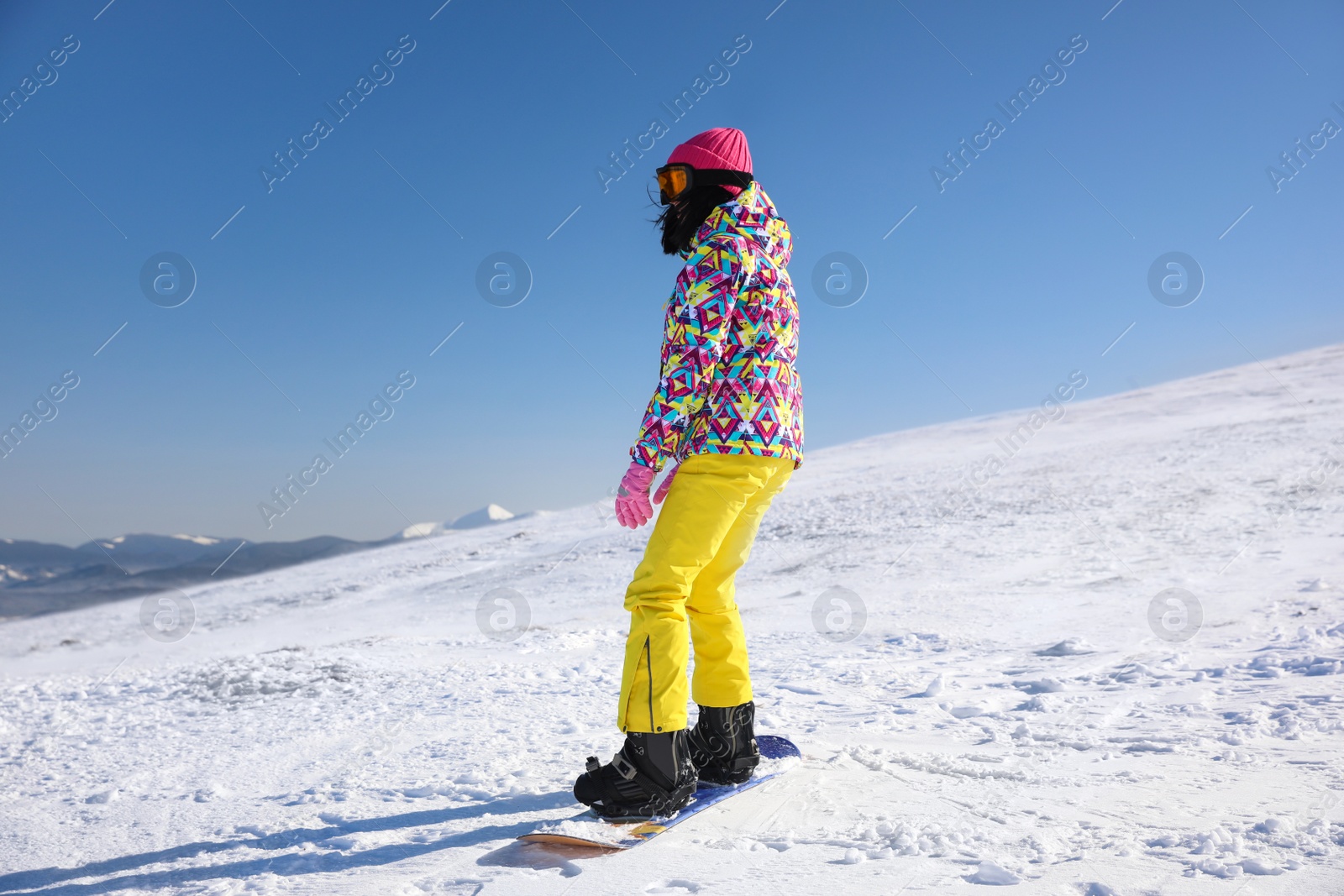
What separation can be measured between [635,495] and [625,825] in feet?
3.07

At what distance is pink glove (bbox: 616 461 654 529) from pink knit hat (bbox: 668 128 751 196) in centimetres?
97

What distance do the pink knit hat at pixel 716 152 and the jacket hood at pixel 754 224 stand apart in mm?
67

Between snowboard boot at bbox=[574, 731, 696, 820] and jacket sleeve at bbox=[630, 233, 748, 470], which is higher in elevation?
jacket sleeve at bbox=[630, 233, 748, 470]

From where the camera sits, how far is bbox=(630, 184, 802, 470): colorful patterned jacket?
2.26m

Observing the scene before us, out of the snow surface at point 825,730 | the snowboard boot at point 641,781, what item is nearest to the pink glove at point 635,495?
the snowboard boot at point 641,781

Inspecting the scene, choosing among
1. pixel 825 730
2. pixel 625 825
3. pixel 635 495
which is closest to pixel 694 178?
pixel 635 495

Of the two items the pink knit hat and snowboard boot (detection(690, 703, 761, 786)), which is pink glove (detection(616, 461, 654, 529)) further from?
the pink knit hat

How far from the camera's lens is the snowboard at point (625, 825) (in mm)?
1982

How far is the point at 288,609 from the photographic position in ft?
29.7

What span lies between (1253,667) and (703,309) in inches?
126

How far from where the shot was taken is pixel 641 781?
220cm

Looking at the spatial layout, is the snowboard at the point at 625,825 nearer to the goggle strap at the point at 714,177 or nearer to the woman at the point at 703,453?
the woman at the point at 703,453

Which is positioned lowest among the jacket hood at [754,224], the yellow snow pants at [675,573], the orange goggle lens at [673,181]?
the yellow snow pants at [675,573]

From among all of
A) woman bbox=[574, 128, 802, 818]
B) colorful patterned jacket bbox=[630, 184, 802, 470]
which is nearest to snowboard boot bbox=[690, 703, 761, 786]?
woman bbox=[574, 128, 802, 818]
